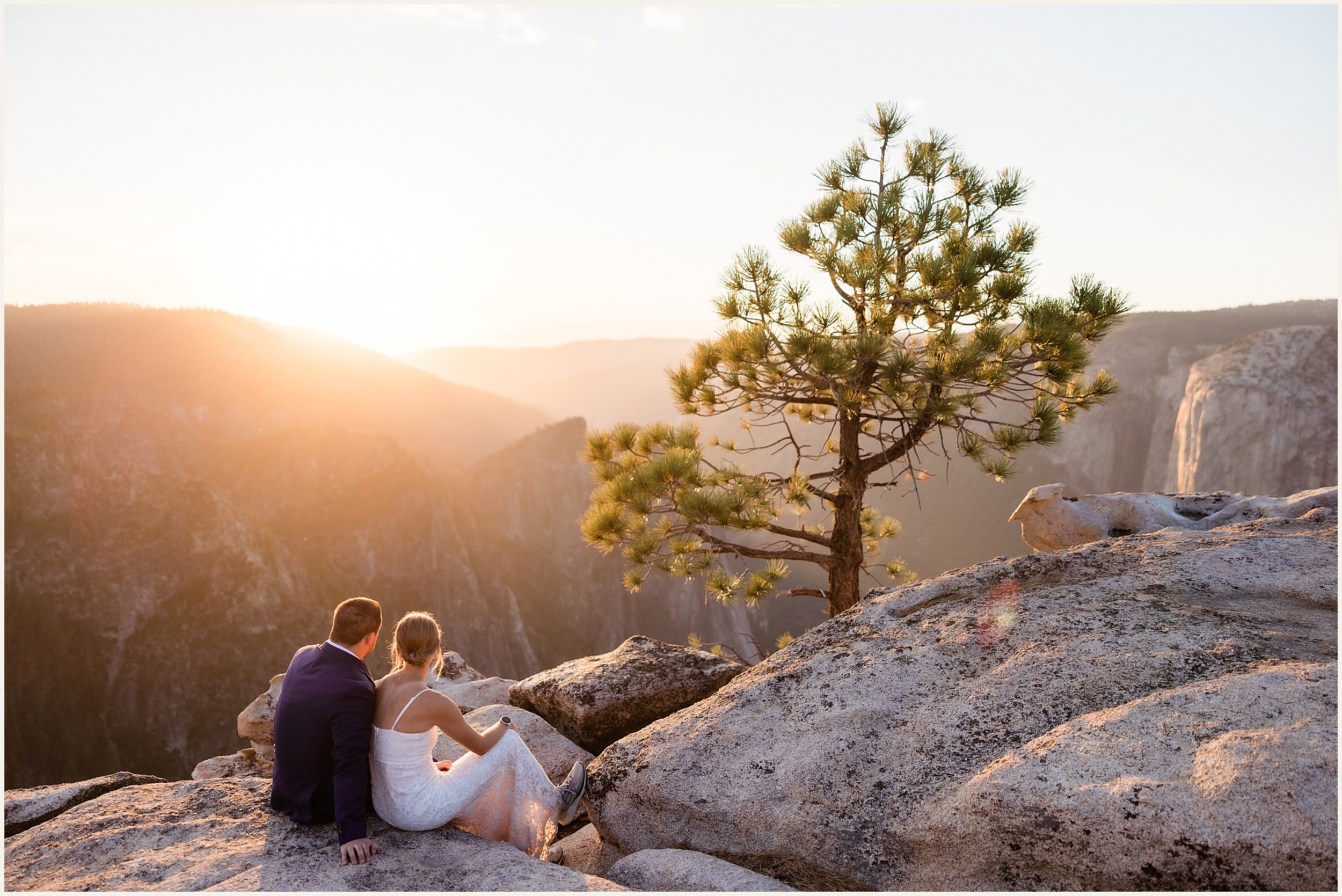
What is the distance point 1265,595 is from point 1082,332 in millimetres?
2598

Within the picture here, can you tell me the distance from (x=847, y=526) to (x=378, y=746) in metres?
5.72

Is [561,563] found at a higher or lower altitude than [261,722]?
lower

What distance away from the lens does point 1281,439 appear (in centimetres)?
3128

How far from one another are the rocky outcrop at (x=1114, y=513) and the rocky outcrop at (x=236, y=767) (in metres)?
9.48

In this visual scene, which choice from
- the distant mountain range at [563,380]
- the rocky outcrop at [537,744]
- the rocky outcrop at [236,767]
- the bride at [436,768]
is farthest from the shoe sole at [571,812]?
the distant mountain range at [563,380]

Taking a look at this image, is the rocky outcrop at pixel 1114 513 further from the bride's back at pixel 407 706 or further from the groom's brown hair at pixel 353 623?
the groom's brown hair at pixel 353 623

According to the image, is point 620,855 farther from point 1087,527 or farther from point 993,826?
point 1087,527

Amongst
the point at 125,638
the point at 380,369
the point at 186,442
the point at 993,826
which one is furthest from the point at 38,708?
the point at 380,369

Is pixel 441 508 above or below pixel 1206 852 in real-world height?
below

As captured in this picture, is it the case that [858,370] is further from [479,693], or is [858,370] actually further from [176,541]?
[176,541]

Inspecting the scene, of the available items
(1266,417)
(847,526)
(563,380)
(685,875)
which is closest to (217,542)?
(847,526)

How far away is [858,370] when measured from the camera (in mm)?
6711

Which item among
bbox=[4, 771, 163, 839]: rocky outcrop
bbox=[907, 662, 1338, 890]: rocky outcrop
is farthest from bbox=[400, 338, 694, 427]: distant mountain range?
bbox=[907, 662, 1338, 890]: rocky outcrop

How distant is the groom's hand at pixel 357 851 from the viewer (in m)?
3.73
